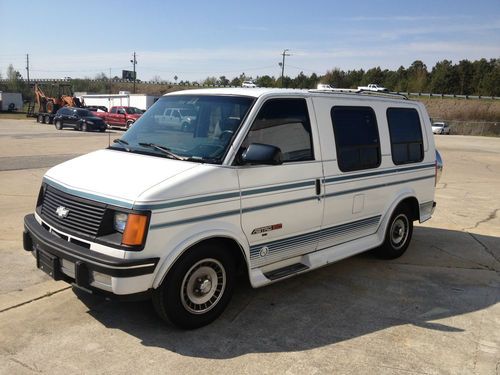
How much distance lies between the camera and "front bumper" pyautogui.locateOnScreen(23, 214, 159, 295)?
3.51 metres

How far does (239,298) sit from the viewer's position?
Answer: 15.8 feet

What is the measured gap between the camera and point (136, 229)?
11.5 ft

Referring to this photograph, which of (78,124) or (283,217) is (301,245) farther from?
(78,124)

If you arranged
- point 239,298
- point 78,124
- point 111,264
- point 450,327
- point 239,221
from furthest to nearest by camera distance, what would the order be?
point 78,124 < point 239,298 < point 450,327 < point 239,221 < point 111,264

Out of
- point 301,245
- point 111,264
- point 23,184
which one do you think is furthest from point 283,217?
point 23,184

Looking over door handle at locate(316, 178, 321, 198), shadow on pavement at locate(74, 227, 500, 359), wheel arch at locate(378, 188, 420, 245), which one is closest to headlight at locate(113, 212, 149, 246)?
shadow on pavement at locate(74, 227, 500, 359)

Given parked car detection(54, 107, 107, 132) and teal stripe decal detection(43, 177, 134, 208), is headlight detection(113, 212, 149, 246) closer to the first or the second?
teal stripe decal detection(43, 177, 134, 208)

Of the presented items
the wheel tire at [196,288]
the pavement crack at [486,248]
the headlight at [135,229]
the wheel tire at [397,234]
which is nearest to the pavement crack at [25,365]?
the wheel tire at [196,288]

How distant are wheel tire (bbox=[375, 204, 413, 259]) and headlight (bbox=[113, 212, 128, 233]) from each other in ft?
12.2

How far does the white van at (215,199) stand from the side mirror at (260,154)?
0.01 m

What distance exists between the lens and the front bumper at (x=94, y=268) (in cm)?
351

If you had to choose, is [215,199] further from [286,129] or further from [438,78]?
[438,78]

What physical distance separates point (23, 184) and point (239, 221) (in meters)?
7.99

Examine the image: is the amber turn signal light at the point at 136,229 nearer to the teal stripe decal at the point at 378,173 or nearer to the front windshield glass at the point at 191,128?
the front windshield glass at the point at 191,128
